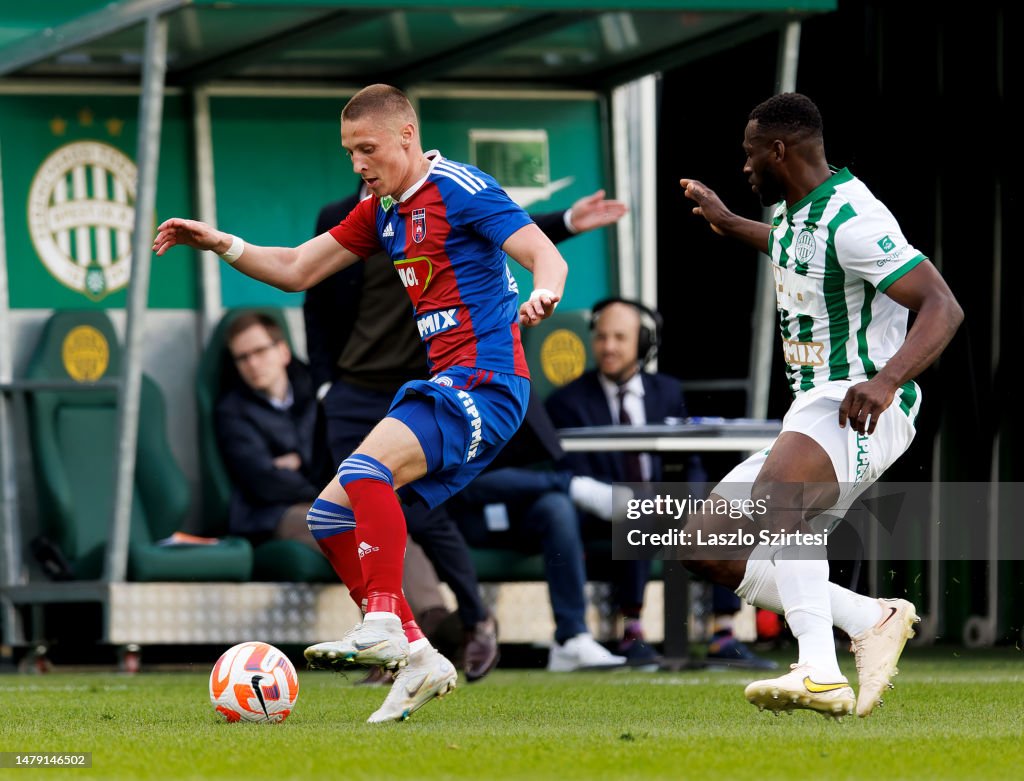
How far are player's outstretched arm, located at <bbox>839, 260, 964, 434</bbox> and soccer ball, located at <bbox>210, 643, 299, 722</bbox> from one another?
6.26 feet

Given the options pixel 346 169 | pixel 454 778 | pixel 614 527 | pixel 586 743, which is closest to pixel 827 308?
pixel 586 743

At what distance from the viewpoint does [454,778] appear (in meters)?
4.79

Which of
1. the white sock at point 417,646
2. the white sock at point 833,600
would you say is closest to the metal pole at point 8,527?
the white sock at point 417,646

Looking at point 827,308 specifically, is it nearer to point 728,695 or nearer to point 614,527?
point 728,695

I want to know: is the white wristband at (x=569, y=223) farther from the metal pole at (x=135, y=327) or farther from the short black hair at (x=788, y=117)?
the short black hair at (x=788, y=117)

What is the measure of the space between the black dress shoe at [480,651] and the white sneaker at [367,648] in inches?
97.6

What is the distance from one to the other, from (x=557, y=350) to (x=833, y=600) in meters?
5.10

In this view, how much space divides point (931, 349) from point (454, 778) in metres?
2.12

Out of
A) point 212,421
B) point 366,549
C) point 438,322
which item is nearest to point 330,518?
point 366,549

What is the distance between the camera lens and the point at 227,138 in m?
11.4

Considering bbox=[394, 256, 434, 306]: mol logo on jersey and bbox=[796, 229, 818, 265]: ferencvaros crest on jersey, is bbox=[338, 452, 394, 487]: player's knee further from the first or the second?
bbox=[796, 229, 818, 265]: ferencvaros crest on jersey

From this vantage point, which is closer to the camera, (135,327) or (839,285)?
(839,285)

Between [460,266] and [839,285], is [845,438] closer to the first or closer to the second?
[839,285]

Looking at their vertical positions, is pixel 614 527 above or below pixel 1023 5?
below
